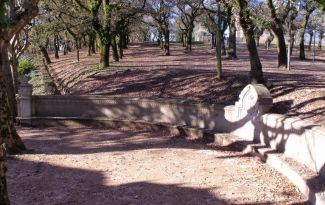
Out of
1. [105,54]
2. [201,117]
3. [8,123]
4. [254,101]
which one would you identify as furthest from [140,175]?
[105,54]

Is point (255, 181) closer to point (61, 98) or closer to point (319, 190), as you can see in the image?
point (319, 190)

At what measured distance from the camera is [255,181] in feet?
28.0

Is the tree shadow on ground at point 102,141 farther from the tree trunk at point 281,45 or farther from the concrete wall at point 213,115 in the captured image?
the tree trunk at point 281,45

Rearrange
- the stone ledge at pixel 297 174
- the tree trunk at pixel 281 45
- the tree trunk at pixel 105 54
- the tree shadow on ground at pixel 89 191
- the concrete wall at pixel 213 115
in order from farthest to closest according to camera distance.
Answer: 1. the tree trunk at pixel 105 54
2. the tree trunk at pixel 281 45
3. the concrete wall at pixel 213 115
4. the tree shadow on ground at pixel 89 191
5. the stone ledge at pixel 297 174

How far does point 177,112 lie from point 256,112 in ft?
11.6

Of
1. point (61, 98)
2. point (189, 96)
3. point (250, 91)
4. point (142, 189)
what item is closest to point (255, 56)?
point (189, 96)

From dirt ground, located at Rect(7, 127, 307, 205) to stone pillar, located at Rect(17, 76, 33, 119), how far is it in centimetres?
269

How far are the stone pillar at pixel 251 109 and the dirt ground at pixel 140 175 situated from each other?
65 cm

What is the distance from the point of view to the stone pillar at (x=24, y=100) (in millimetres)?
15125

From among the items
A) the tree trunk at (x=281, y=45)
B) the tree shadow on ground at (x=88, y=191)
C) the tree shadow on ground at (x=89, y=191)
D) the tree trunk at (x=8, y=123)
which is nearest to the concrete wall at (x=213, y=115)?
the tree shadow on ground at (x=89, y=191)

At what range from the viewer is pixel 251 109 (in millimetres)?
10852

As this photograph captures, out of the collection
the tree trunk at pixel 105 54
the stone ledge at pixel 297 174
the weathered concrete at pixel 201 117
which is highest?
the tree trunk at pixel 105 54

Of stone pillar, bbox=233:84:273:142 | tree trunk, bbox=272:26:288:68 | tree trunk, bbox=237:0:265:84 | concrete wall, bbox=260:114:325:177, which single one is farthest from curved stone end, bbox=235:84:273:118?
tree trunk, bbox=272:26:288:68

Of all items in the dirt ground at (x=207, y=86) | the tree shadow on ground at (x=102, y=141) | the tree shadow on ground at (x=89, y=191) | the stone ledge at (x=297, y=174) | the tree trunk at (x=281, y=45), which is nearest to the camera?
the stone ledge at (x=297, y=174)
